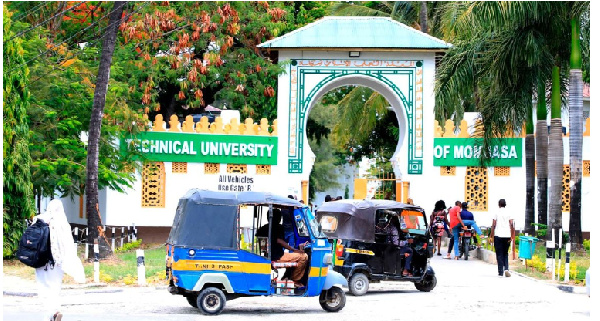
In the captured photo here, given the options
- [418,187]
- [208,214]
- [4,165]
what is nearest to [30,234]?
[208,214]

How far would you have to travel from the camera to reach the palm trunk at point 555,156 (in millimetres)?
23969

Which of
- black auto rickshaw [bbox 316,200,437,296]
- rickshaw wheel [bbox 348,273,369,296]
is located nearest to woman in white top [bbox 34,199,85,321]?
black auto rickshaw [bbox 316,200,437,296]

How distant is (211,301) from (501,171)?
18646 mm

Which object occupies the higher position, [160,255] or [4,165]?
[4,165]

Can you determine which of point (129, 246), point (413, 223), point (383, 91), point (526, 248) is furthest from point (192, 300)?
point (383, 91)

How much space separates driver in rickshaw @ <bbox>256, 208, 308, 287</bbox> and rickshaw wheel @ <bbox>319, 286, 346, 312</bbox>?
17.5 inches

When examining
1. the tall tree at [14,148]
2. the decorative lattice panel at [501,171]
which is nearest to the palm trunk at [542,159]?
the decorative lattice panel at [501,171]

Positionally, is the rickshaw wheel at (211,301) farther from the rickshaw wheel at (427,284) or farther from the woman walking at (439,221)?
the woman walking at (439,221)

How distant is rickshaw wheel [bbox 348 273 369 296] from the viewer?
54.2 feet

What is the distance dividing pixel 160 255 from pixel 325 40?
9119 millimetres

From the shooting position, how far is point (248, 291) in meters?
13.5

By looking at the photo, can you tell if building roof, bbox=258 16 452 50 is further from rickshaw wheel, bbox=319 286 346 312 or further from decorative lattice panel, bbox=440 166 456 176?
rickshaw wheel, bbox=319 286 346 312

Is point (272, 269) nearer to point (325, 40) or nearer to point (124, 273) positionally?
point (124, 273)

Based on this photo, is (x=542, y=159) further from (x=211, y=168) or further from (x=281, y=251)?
(x=281, y=251)
